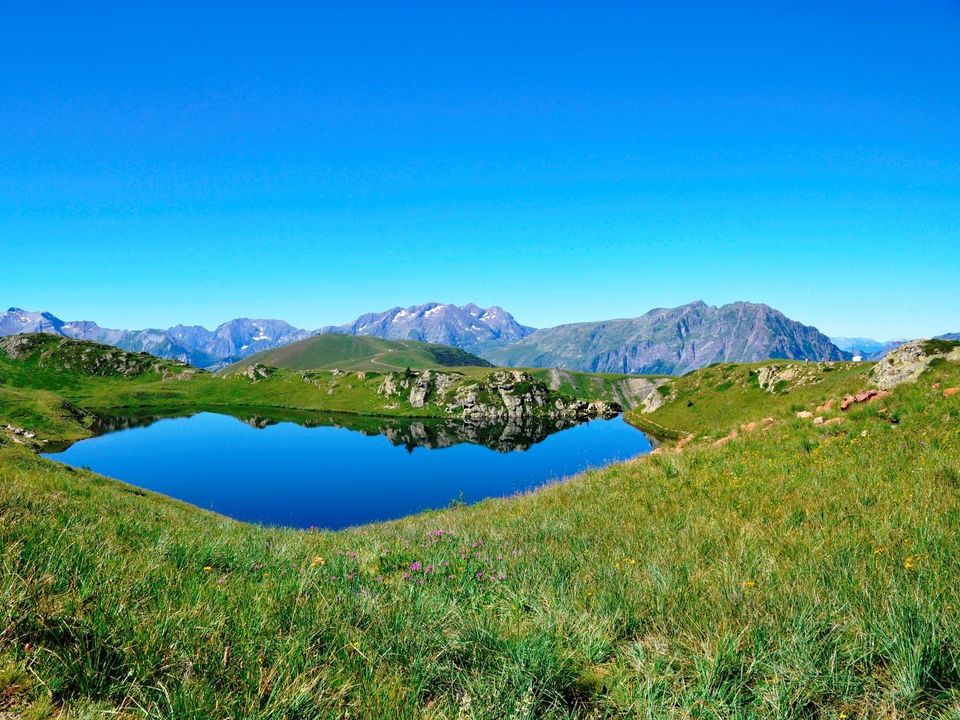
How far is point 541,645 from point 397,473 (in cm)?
8130

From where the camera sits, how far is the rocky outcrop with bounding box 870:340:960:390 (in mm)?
23844

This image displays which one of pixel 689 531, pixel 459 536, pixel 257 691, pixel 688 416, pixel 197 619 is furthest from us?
pixel 688 416

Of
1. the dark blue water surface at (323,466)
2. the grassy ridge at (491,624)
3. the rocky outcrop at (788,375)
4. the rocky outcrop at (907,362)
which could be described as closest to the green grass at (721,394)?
the rocky outcrop at (788,375)

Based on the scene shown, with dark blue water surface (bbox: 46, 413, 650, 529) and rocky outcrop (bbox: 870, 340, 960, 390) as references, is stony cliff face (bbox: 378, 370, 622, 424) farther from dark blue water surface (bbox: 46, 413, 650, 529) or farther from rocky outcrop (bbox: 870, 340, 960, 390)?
rocky outcrop (bbox: 870, 340, 960, 390)

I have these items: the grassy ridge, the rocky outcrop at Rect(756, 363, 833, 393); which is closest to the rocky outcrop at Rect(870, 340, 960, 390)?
the grassy ridge

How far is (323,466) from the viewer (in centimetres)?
8838

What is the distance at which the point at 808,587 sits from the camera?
5.43 metres

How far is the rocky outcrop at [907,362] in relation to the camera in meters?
23.8

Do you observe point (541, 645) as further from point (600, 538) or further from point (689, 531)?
point (689, 531)

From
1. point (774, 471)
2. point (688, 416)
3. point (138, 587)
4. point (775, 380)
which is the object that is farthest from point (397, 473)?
point (138, 587)

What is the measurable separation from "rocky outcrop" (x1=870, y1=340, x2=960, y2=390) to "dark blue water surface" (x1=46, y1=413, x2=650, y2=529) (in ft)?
86.1

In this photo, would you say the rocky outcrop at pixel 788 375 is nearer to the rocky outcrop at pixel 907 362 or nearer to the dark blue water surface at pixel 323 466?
the dark blue water surface at pixel 323 466

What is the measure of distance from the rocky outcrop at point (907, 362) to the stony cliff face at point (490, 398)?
124 m

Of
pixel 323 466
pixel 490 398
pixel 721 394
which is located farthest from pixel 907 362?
pixel 490 398
